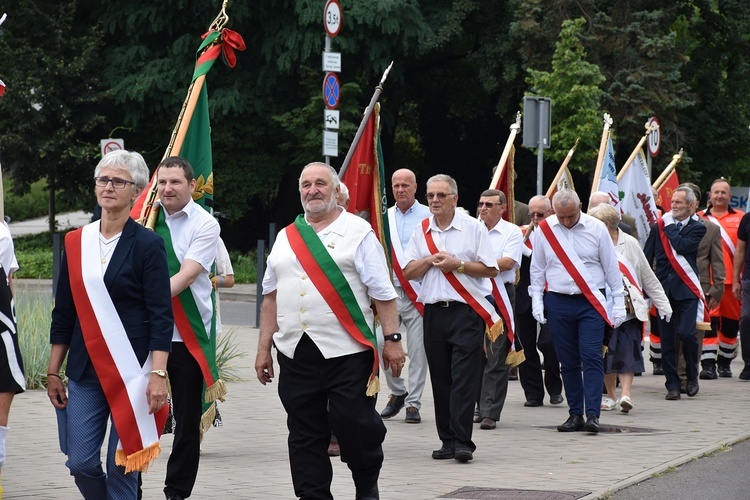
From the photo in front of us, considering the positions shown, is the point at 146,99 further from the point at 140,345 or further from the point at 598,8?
the point at 140,345

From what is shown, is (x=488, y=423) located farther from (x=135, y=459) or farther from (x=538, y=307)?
(x=135, y=459)

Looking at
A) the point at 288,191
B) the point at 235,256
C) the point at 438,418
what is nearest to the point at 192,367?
the point at 438,418

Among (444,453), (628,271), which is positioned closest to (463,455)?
(444,453)

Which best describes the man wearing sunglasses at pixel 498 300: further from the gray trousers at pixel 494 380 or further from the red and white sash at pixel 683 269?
the red and white sash at pixel 683 269

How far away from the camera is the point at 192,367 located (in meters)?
7.29

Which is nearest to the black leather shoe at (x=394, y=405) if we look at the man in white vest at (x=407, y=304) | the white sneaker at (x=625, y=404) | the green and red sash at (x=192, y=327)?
the man in white vest at (x=407, y=304)

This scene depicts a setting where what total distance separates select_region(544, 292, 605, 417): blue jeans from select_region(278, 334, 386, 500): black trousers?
13.0 ft

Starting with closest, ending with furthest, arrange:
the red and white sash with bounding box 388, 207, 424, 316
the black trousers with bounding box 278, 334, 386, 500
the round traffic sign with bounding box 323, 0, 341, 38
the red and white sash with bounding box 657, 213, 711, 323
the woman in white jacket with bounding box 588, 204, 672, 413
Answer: the black trousers with bounding box 278, 334, 386, 500, the red and white sash with bounding box 388, 207, 424, 316, the woman in white jacket with bounding box 588, 204, 672, 413, the red and white sash with bounding box 657, 213, 711, 323, the round traffic sign with bounding box 323, 0, 341, 38

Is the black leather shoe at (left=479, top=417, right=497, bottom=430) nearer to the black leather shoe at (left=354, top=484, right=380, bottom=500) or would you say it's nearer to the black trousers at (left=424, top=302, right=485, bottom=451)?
the black trousers at (left=424, top=302, right=485, bottom=451)

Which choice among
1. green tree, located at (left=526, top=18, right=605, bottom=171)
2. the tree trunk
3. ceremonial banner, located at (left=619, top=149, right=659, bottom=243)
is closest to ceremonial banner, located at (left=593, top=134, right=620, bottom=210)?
ceremonial banner, located at (left=619, top=149, right=659, bottom=243)

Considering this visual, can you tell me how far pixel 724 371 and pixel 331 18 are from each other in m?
8.65

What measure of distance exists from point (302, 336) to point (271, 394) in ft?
19.4

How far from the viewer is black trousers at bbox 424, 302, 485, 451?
895cm

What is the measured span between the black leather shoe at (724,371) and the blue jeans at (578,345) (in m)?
4.82
